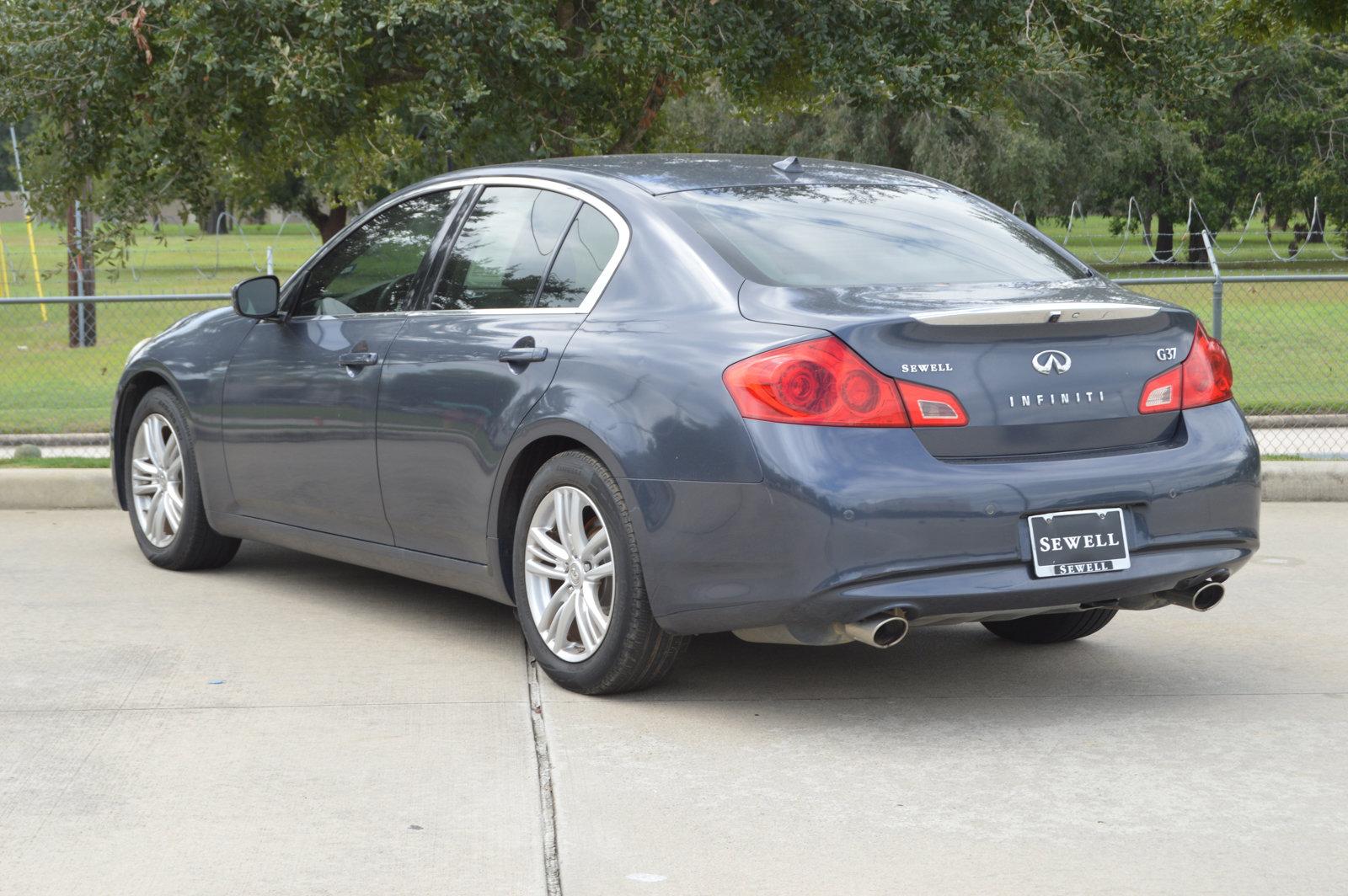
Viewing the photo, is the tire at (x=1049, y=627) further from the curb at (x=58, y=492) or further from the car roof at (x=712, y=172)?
the curb at (x=58, y=492)

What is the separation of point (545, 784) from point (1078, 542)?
1645 millimetres

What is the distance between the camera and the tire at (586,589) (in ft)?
17.4

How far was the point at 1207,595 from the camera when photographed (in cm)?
543

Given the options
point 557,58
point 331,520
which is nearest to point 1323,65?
point 557,58

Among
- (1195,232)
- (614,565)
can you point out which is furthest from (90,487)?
(1195,232)

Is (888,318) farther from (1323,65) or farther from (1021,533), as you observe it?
(1323,65)

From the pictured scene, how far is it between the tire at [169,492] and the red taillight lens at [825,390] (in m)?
3.44

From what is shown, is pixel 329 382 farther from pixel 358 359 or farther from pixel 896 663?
pixel 896 663

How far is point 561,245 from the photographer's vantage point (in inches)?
231

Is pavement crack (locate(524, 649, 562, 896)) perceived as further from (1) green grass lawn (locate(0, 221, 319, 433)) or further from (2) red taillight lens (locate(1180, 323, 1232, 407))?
(1) green grass lawn (locate(0, 221, 319, 433))

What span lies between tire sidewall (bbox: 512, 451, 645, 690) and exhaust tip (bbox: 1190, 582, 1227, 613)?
1701mm

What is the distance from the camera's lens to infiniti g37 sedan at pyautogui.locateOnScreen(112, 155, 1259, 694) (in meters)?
4.87

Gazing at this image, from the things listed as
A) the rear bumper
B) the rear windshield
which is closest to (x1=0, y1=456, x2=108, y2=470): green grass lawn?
the rear windshield

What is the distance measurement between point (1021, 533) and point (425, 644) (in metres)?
2.43
